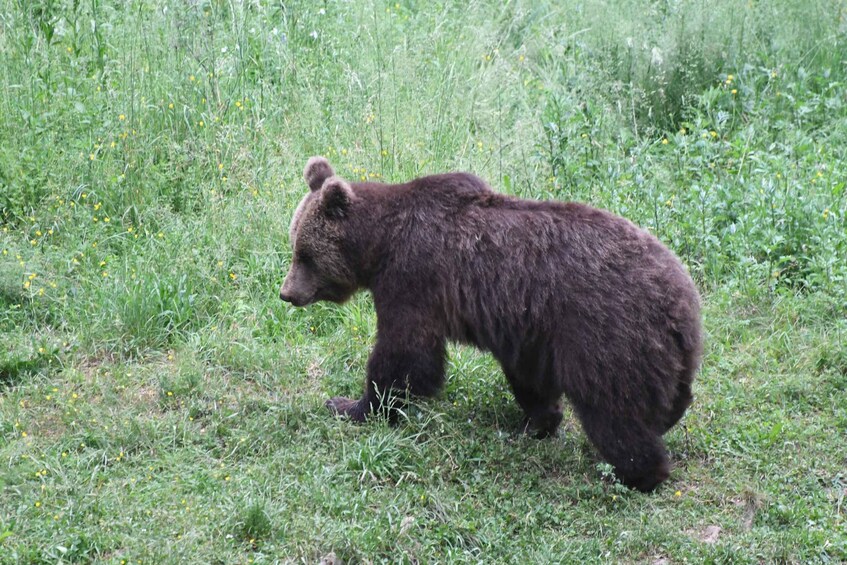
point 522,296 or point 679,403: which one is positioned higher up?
point 522,296

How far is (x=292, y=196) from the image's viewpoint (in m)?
8.90

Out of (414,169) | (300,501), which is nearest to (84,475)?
(300,501)

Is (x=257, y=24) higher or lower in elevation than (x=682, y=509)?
higher

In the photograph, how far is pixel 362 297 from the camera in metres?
8.23

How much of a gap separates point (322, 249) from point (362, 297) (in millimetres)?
1426

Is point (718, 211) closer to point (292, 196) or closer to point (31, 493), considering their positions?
point (292, 196)

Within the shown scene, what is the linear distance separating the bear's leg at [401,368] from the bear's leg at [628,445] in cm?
100

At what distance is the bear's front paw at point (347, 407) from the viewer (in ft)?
21.9

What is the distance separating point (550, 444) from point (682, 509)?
0.98m

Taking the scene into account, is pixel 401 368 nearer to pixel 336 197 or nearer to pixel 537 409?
pixel 537 409

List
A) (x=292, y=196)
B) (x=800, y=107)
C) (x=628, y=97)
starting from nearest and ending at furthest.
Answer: (x=292, y=196) < (x=800, y=107) < (x=628, y=97)

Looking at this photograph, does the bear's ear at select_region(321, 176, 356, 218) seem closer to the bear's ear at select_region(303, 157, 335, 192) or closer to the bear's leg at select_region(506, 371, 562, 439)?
the bear's ear at select_region(303, 157, 335, 192)

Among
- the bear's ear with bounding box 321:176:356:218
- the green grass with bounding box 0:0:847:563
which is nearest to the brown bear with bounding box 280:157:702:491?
the bear's ear with bounding box 321:176:356:218

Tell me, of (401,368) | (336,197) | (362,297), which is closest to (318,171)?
(336,197)
